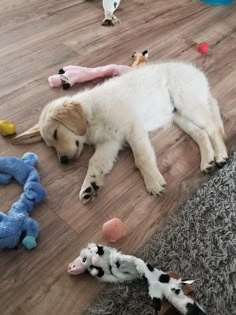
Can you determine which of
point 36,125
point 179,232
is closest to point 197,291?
point 179,232

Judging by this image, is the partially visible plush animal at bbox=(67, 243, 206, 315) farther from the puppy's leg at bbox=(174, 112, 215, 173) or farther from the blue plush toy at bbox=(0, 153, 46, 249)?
the puppy's leg at bbox=(174, 112, 215, 173)

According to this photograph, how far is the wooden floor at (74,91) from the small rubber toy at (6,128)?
0.16 ft

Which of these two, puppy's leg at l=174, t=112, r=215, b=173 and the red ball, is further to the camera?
the red ball

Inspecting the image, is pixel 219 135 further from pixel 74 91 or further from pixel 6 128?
pixel 6 128

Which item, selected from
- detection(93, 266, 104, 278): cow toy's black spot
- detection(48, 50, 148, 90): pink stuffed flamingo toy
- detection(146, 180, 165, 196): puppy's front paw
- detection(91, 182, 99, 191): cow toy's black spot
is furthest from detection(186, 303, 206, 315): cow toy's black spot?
detection(48, 50, 148, 90): pink stuffed flamingo toy

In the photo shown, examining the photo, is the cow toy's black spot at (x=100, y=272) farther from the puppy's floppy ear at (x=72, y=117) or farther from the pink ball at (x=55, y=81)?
the pink ball at (x=55, y=81)

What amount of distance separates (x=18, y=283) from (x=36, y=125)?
0.86 metres

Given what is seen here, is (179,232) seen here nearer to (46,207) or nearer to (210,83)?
(46,207)

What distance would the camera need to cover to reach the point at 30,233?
149cm

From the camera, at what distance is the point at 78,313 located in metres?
1.28

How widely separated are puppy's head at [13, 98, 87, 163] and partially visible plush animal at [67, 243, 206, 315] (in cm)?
55

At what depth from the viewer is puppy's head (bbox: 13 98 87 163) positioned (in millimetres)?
1757

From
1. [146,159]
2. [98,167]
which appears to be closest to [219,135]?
[146,159]

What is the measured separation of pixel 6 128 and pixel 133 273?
1101mm
